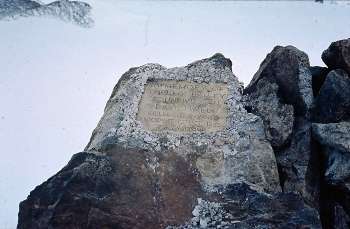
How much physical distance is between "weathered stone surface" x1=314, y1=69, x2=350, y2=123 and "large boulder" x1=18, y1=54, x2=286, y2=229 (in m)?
0.83

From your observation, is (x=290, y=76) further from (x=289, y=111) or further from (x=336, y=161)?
(x=336, y=161)

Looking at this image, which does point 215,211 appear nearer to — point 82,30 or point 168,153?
point 168,153

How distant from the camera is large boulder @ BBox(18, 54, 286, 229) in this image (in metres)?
5.30

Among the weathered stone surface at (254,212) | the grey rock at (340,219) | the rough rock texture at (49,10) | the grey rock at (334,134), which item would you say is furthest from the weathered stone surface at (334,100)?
the rough rock texture at (49,10)

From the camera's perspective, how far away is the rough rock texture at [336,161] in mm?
5676

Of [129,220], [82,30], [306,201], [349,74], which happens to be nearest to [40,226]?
[129,220]

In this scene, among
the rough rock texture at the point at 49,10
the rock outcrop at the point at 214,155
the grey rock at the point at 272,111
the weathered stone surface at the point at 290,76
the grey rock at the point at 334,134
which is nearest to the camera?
the rock outcrop at the point at 214,155

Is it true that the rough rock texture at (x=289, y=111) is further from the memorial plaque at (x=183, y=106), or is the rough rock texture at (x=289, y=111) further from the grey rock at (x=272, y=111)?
the memorial plaque at (x=183, y=106)

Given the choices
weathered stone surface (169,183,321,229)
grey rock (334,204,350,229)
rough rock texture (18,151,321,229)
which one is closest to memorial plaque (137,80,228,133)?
rough rock texture (18,151,321,229)

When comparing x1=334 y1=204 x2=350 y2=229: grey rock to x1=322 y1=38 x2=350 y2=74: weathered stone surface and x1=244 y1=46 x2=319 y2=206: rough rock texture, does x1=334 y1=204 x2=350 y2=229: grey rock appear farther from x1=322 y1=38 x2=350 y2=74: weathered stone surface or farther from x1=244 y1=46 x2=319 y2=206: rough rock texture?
x1=322 y1=38 x2=350 y2=74: weathered stone surface

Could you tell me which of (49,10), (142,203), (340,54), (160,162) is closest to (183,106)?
(160,162)

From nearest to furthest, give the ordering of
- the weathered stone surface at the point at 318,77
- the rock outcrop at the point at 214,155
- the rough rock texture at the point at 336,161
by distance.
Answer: the rock outcrop at the point at 214,155 < the rough rock texture at the point at 336,161 < the weathered stone surface at the point at 318,77

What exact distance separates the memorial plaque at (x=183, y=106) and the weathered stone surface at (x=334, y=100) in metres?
1.20

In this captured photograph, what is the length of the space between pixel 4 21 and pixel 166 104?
658 centimetres
